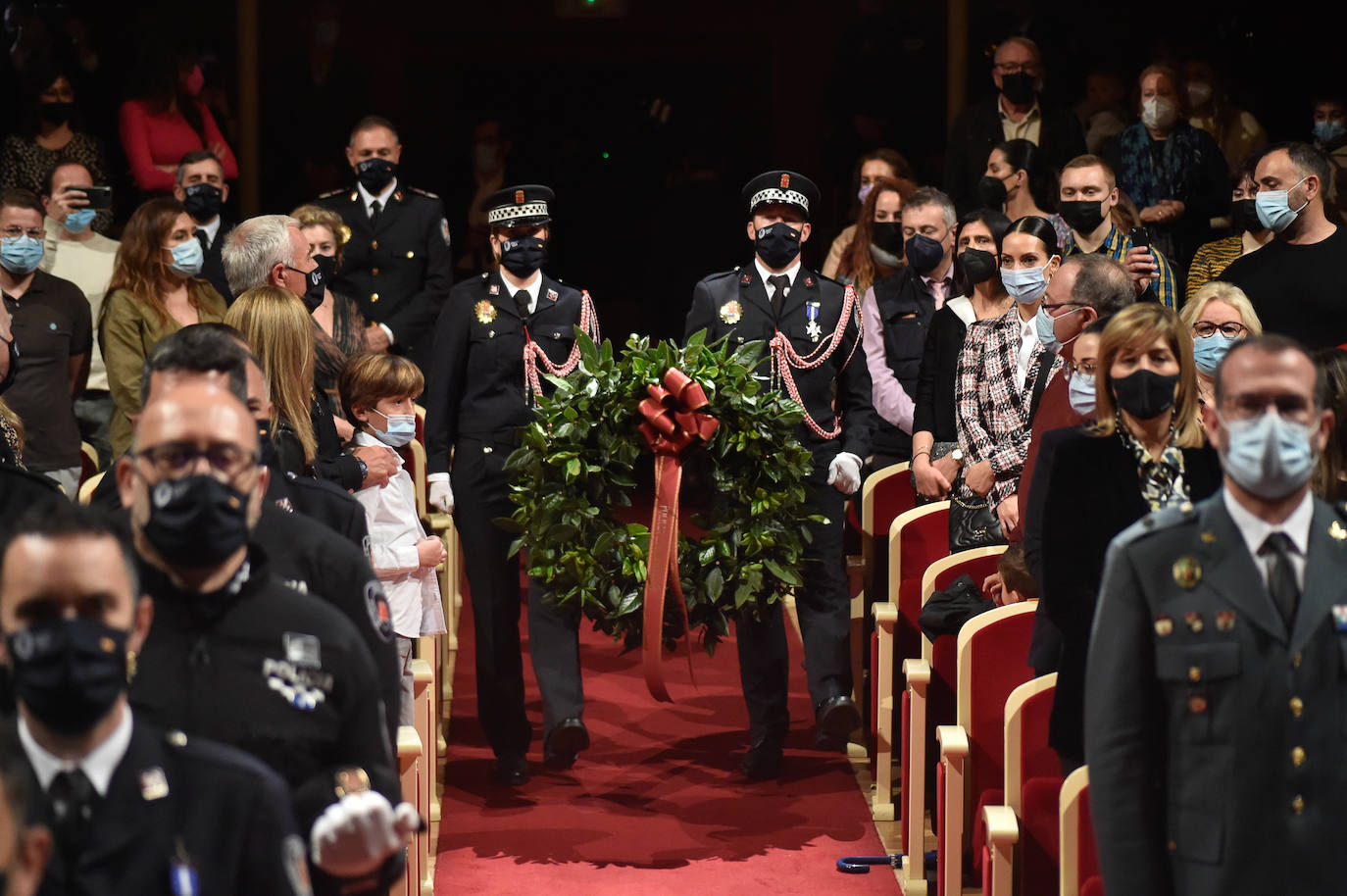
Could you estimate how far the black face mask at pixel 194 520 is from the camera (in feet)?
8.25

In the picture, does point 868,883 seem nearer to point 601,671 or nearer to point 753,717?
point 753,717

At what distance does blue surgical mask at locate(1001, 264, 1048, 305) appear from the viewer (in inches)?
227

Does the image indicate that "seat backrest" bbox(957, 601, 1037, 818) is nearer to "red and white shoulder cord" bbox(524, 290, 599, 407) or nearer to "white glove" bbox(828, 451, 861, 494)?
"white glove" bbox(828, 451, 861, 494)

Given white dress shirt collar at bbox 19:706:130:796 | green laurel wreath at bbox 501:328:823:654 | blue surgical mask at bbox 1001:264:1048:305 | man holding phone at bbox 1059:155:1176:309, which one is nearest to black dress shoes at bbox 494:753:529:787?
green laurel wreath at bbox 501:328:823:654

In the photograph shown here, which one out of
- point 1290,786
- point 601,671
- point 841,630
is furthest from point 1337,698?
point 601,671

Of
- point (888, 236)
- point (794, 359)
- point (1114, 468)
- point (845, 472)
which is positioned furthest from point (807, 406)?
Result: point (1114, 468)

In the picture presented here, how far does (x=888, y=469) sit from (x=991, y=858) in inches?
103

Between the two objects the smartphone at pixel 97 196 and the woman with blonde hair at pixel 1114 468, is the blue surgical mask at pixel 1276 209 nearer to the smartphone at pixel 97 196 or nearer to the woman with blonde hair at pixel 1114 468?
the woman with blonde hair at pixel 1114 468

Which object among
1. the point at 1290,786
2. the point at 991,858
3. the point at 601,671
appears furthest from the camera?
the point at 601,671

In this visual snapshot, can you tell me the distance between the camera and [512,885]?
5.09 metres

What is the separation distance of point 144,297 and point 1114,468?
3.84m

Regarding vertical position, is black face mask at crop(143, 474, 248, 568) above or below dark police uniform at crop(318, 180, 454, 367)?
below

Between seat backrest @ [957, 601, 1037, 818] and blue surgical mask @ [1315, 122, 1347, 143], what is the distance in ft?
16.2

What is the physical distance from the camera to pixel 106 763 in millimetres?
2203
